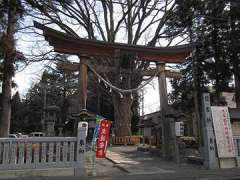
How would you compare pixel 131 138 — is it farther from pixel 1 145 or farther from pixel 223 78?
pixel 1 145

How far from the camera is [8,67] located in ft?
43.5

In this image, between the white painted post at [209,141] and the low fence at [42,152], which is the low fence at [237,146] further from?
the low fence at [42,152]

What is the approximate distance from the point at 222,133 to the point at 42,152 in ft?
24.1

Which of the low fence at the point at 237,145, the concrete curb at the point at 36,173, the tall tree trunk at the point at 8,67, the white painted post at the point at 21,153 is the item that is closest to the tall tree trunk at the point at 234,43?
the low fence at the point at 237,145

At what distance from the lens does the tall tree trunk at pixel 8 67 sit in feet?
Result: 42.8

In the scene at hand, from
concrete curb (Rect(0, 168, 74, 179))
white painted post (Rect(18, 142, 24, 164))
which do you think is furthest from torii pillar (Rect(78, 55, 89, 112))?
white painted post (Rect(18, 142, 24, 164))

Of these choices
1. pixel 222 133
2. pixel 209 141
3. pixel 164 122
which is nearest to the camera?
pixel 209 141

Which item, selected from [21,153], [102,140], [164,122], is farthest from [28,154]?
[164,122]

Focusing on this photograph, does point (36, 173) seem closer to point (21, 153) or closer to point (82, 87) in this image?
point (21, 153)

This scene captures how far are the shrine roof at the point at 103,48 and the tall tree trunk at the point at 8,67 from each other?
2.04 metres

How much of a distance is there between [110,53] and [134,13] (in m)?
13.0

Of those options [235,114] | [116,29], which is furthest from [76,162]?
[116,29]

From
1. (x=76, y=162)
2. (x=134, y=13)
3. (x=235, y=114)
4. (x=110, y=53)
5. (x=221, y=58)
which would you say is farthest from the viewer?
(x=134, y=13)

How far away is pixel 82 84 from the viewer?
12.7 metres
